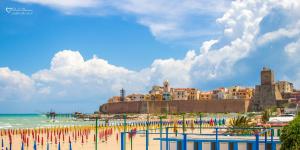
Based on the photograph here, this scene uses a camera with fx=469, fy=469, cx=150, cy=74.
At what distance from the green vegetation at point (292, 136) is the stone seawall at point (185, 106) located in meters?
129

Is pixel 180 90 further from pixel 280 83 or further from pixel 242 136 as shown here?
pixel 242 136

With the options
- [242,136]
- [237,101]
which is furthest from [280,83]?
[242,136]

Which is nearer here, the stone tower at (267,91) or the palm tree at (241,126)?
the palm tree at (241,126)

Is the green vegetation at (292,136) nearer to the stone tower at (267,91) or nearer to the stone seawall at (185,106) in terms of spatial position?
the stone tower at (267,91)

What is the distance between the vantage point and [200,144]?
15625 mm

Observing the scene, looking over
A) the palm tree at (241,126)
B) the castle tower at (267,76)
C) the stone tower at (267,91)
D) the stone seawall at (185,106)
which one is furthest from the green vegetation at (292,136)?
the stone seawall at (185,106)

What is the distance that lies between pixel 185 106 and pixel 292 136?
13750 centimetres

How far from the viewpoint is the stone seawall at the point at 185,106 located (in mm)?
139375

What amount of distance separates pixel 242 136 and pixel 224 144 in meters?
2.17

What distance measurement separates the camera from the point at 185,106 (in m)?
148

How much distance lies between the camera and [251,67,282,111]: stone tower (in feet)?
429

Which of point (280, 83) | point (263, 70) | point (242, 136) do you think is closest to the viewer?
point (242, 136)

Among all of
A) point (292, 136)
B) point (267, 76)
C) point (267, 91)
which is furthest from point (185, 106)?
point (292, 136)

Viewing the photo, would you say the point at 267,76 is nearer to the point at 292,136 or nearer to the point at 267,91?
the point at 267,91
